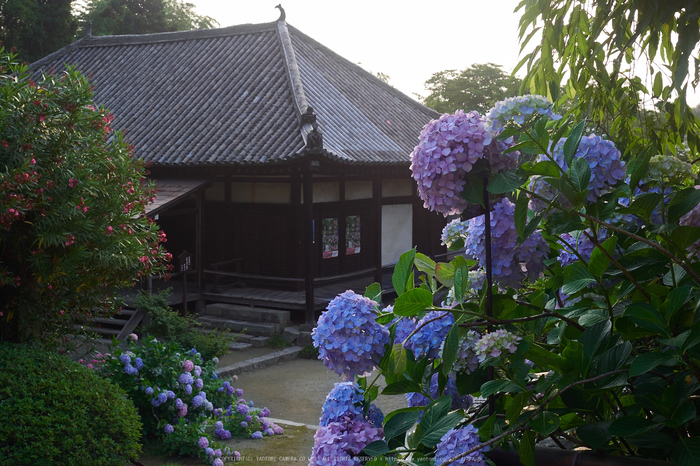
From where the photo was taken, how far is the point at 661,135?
2396 millimetres

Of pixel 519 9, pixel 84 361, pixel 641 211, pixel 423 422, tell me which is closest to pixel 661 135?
pixel 519 9

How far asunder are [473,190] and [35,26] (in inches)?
860

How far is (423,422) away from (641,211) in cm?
63

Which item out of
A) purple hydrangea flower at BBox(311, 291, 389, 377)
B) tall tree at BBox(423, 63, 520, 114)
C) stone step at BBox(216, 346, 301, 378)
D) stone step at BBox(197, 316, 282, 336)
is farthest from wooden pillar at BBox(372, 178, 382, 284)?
tall tree at BBox(423, 63, 520, 114)

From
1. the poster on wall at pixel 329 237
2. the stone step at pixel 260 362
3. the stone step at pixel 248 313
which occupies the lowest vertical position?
the stone step at pixel 260 362

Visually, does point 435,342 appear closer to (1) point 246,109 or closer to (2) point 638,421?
(2) point 638,421

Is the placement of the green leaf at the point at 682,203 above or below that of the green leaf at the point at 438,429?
above

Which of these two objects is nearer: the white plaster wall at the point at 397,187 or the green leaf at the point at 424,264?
the green leaf at the point at 424,264

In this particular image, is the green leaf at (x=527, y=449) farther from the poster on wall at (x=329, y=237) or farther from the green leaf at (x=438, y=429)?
the poster on wall at (x=329, y=237)

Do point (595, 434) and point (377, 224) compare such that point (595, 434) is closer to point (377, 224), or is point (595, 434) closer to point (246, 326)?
point (246, 326)

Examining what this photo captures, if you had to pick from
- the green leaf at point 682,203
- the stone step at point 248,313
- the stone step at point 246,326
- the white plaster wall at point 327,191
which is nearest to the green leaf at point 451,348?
the green leaf at point 682,203

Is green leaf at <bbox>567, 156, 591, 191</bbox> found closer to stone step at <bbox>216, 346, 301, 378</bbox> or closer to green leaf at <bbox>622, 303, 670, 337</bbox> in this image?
green leaf at <bbox>622, 303, 670, 337</bbox>

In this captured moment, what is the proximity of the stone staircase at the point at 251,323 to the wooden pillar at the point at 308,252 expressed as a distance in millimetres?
388

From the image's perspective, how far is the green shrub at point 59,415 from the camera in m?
3.96
